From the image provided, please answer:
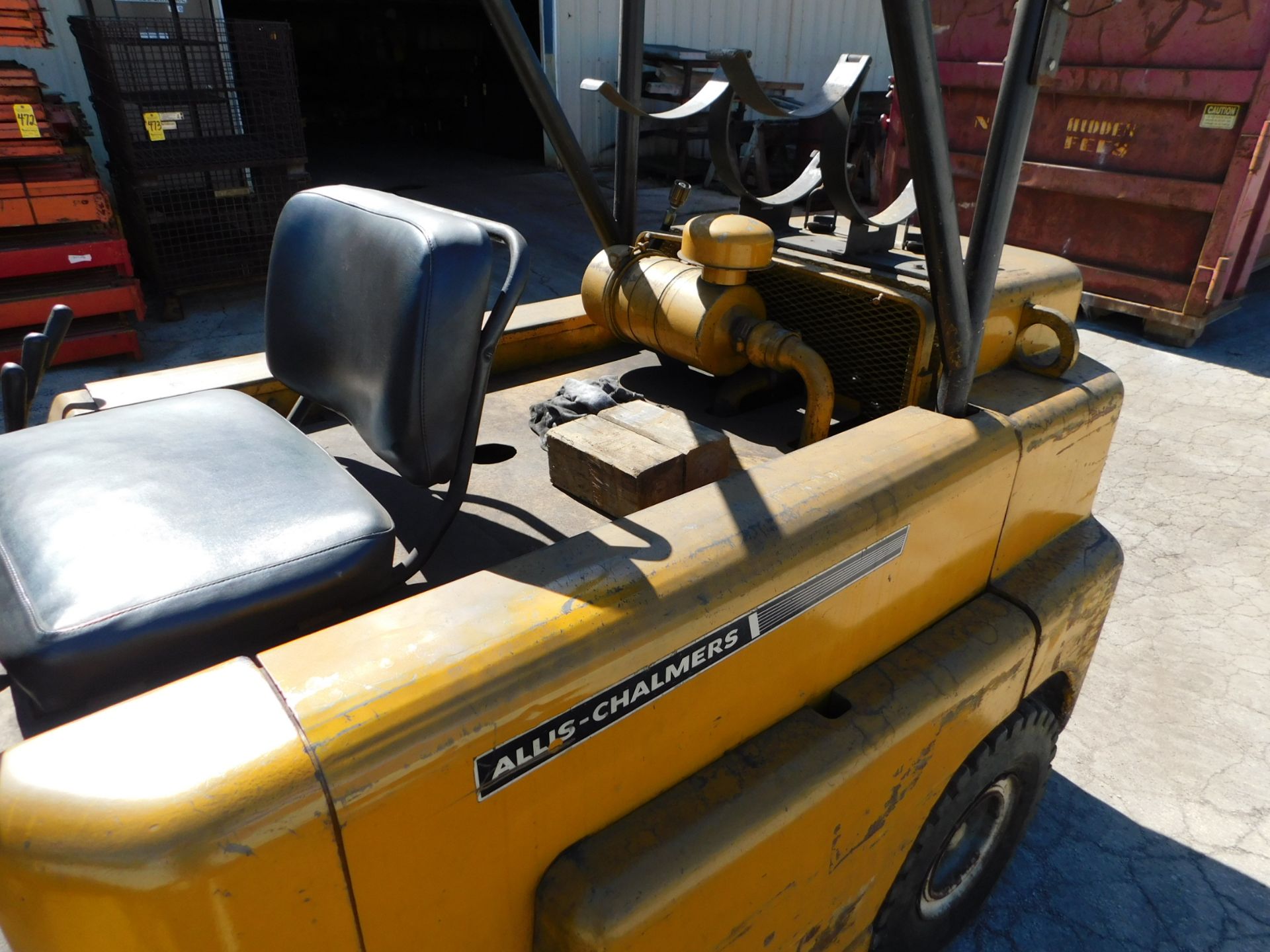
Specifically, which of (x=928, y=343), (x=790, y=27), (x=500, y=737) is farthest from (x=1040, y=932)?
(x=790, y=27)

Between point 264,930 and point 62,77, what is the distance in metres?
8.09

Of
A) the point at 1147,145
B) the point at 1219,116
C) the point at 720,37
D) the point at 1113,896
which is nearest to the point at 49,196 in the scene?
the point at 1113,896

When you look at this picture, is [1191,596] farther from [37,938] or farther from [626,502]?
[37,938]

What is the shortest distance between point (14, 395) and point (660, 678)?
4.40ft

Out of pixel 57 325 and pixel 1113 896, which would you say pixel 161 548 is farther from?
pixel 1113 896

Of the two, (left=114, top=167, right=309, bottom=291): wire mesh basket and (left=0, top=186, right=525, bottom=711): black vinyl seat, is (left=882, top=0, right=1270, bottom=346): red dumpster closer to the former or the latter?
(left=0, top=186, right=525, bottom=711): black vinyl seat

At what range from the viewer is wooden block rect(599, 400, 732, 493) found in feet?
5.48

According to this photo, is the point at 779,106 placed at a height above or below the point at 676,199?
above

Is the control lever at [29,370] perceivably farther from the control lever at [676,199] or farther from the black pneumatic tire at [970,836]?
the black pneumatic tire at [970,836]

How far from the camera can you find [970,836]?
2094mm

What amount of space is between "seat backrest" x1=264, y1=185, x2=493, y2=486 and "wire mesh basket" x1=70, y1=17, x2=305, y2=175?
212 inches

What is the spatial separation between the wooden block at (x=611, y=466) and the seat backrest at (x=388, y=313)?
315 mm

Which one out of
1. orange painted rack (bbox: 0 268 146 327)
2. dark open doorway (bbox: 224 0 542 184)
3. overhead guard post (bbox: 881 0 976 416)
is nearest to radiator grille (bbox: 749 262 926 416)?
overhead guard post (bbox: 881 0 976 416)

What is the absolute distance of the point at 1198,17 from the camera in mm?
5297
